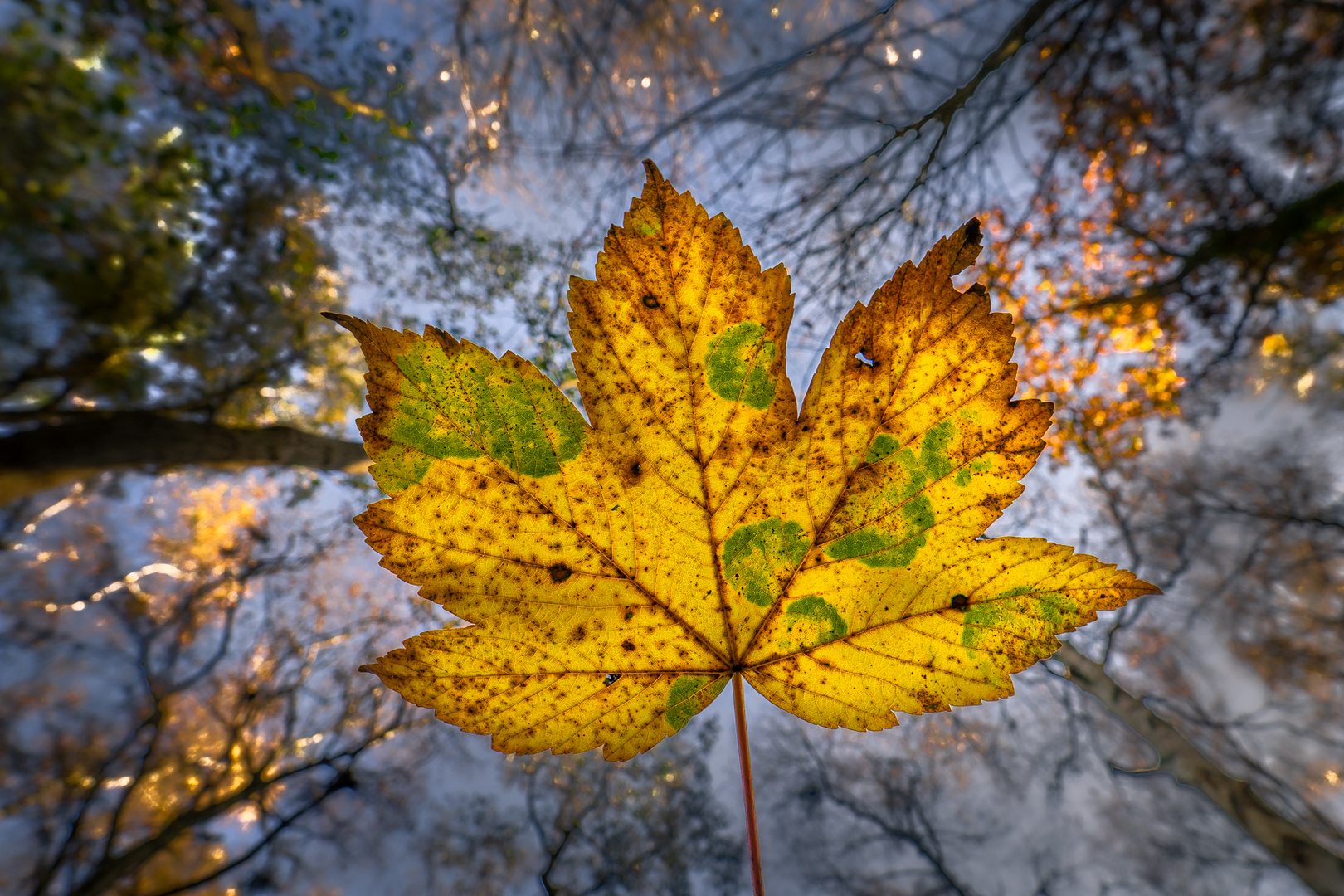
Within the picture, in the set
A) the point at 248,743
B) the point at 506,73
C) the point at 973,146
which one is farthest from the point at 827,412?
the point at 248,743

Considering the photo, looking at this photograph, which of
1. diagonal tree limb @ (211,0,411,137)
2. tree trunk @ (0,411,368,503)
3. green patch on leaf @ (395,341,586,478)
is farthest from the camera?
diagonal tree limb @ (211,0,411,137)

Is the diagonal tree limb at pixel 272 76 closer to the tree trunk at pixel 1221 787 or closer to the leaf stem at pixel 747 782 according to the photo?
the leaf stem at pixel 747 782

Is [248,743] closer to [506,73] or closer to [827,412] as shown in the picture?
[506,73]

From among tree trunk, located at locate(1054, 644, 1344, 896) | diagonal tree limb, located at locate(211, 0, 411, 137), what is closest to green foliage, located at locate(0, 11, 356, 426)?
diagonal tree limb, located at locate(211, 0, 411, 137)

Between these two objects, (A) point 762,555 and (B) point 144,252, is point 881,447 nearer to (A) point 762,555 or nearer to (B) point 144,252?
(A) point 762,555

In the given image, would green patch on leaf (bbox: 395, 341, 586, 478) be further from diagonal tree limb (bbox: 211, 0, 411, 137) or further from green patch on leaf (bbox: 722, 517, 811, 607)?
diagonal tree limb (bbox: 211, 0, 411, 137)

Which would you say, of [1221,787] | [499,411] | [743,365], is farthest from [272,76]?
[1221,787]
